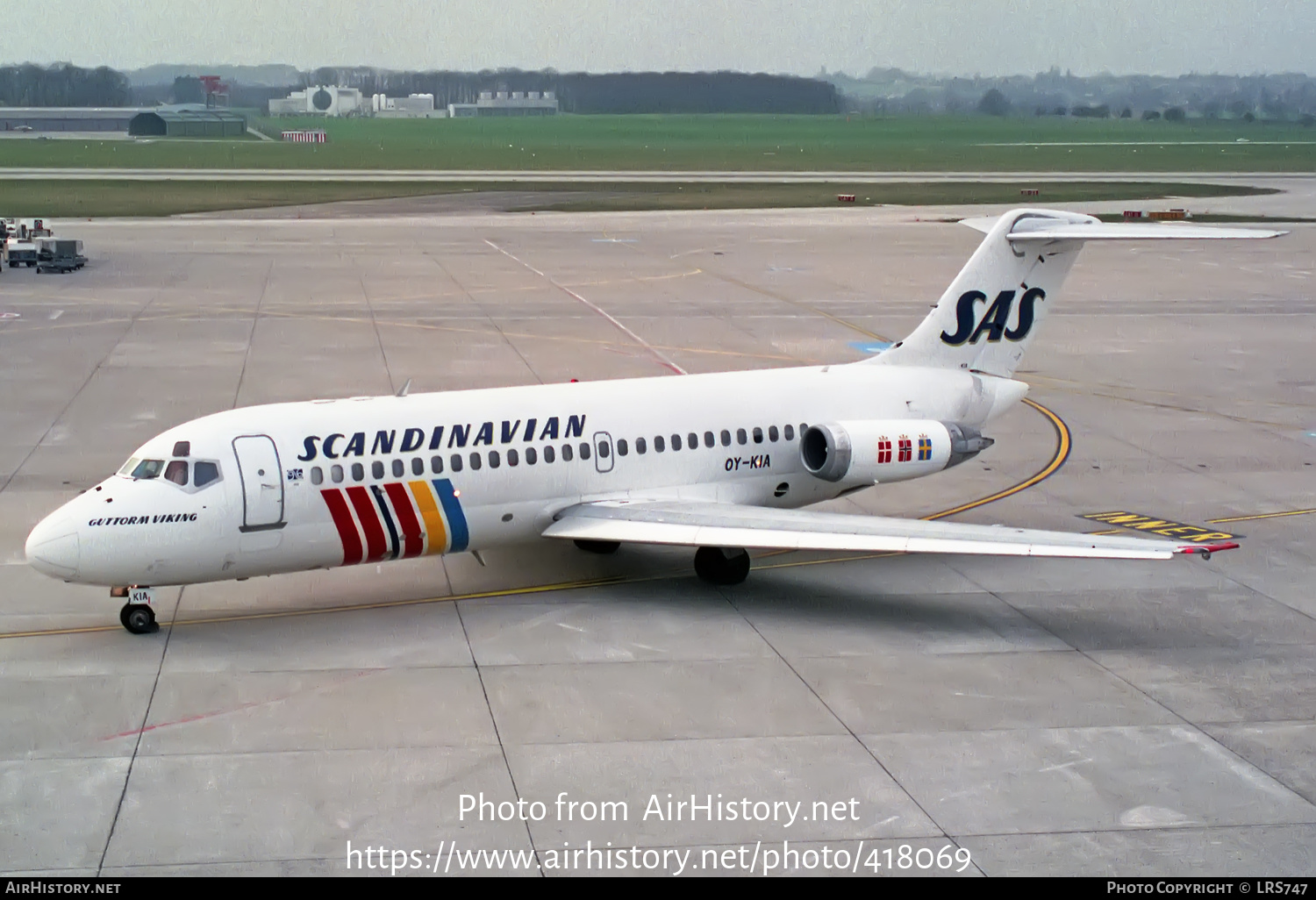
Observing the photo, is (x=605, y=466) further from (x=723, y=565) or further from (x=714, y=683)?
(x=714, y=683)

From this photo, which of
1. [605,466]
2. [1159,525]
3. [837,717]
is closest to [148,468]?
[605,466]

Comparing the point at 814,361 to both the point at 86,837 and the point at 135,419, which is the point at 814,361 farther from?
the point at 86,837

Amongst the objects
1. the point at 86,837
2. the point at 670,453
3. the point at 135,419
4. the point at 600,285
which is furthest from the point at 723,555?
the point at 600,285

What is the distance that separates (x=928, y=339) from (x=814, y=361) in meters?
16.6

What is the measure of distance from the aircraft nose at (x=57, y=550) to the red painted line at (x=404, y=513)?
418 centimetres

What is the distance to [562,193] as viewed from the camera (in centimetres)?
10675

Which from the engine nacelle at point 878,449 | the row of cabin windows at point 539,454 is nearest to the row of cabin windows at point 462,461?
the row of cabin windows at point 539,454

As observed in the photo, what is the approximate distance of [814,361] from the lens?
1708 inches

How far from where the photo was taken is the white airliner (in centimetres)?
2031

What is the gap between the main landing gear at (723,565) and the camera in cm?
2312

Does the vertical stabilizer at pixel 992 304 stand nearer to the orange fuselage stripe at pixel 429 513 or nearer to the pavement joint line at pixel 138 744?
the orange fuselage stripe at pixel 429 513

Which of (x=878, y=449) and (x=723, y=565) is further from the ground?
(x=878, y=449)

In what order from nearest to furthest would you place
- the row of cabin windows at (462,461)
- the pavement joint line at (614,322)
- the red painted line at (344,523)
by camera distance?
the red painted line at (344,523) < the row of cabin windows at (462,461) < the pavement joint line at (614,322)

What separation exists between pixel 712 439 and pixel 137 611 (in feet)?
29.4
